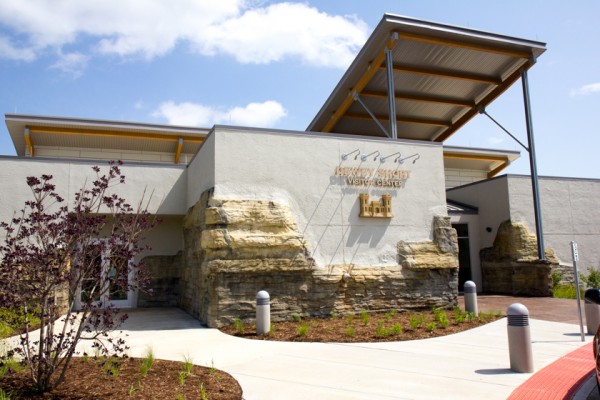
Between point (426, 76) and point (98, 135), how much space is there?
14449mm

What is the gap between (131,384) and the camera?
18.9ft

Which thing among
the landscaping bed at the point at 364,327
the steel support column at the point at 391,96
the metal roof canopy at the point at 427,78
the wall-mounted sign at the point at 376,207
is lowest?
the landscaping bed at the point at 364,327

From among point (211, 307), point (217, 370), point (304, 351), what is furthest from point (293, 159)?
point (217, 370)

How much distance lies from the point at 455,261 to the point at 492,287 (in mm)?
6387

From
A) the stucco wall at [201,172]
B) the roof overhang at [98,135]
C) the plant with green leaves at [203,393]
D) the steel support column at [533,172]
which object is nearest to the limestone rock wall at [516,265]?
the steel support column at [533,172]

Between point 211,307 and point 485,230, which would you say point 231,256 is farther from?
point 485,230

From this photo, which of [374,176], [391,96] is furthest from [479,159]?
[374,176]

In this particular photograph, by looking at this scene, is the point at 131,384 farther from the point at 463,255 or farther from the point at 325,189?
the point at 463,255

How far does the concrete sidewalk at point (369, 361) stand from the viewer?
568 cm

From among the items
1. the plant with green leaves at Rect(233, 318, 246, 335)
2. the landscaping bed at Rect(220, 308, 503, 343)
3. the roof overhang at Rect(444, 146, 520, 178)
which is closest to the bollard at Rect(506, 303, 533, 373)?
the landscaping bed at Rect(220, 308, 503, 343)

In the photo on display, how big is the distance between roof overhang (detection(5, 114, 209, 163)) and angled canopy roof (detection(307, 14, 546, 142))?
6.70 metres

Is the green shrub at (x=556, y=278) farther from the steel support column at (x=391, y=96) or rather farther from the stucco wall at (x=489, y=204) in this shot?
the steel support column at (x=391, y=96)

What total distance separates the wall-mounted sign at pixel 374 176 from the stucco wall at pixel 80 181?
5295 millimetres

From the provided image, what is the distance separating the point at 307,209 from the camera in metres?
11.9
